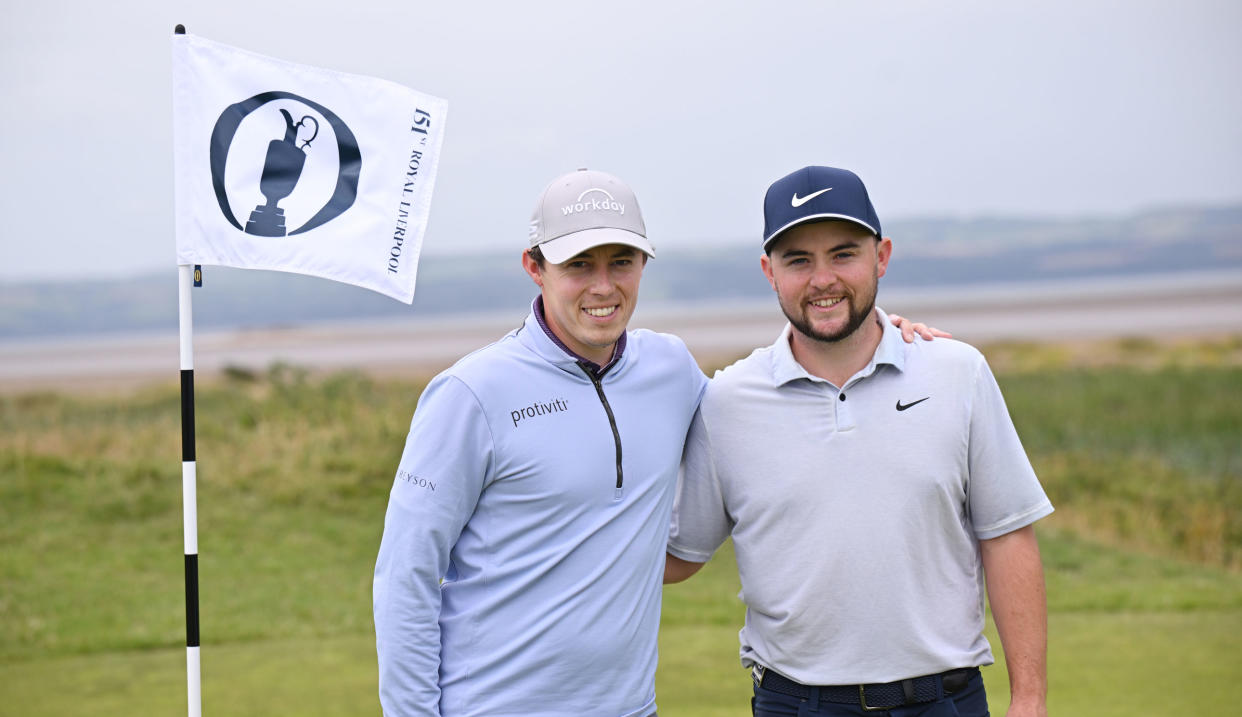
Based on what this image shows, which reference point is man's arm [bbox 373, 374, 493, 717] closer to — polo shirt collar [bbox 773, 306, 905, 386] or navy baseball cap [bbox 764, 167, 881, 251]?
polo shirt collar [bbox 773, 306, 905, 386]

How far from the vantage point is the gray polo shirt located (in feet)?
9.59

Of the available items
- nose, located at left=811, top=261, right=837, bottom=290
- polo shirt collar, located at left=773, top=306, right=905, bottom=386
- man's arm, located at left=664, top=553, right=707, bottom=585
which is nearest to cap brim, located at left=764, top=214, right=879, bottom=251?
nose, located at left=811, top=261, right=837, bottom=290

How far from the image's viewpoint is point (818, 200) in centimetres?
296

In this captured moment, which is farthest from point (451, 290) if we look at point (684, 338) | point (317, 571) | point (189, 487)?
point (189, 487)

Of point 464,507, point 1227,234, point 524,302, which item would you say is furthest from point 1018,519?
point 1227,234

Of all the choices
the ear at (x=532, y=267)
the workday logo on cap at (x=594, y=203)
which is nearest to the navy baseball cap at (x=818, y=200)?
the workday logo on cap at (x=594, y=203)

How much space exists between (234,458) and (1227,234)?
698 ft

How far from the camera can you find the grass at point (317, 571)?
576 centimetres

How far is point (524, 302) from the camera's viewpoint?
162 meters

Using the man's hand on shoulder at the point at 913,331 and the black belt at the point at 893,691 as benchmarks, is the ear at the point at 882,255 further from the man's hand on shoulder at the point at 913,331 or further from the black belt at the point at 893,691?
the black belt at the point at 893,691

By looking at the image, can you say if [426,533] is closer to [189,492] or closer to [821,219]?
[821,219]

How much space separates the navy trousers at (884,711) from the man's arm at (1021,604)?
0.08 m

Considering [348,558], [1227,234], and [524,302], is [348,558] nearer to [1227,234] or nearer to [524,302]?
[524,302]

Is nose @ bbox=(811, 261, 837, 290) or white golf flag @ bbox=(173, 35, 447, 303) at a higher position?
white golf flag @ bbox=(173, 35, 447, 303)
